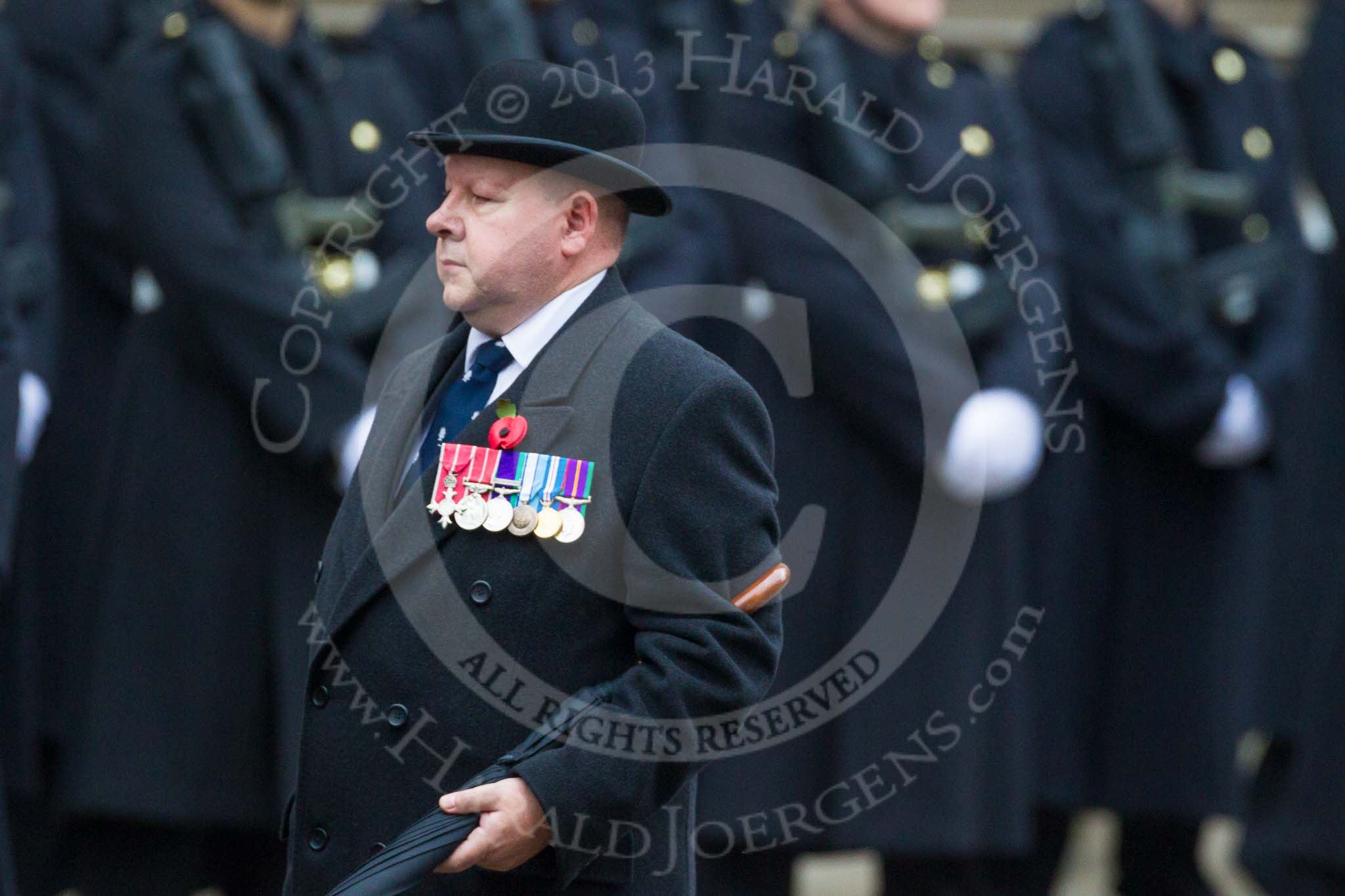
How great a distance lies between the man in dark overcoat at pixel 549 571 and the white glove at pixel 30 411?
1.80 meters

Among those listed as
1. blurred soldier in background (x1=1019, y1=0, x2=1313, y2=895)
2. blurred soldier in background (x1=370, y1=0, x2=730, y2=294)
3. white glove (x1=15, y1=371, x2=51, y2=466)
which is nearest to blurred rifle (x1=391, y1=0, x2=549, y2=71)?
blurred soldier in background (x1=370, y1=0, x2=730, y2=294)

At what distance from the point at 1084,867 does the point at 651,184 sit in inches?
169

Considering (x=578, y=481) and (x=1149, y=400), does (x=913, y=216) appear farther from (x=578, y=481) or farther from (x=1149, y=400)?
(x=578, y=481)

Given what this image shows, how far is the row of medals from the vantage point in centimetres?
208

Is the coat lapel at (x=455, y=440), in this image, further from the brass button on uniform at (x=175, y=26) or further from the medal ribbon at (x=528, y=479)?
the brass button on uniform at (x=175, y=26)

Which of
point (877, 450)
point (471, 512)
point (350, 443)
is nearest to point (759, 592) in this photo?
point (471, 512)

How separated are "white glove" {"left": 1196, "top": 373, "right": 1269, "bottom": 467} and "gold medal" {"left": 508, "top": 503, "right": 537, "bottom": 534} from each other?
2598 millimetres

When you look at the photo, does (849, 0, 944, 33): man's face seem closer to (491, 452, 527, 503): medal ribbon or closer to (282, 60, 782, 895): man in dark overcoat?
(282, 60, 782, 895): man in dark overcoat

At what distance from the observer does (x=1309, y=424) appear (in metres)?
4.30

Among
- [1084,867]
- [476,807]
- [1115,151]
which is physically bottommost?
[1084,867]

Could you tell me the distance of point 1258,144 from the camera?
4.77 meters

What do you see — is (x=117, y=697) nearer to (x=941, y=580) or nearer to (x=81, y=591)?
(x=81, y=591)

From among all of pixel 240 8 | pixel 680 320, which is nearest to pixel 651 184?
pixel 680 320

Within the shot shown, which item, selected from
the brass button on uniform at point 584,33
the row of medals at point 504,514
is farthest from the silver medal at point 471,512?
the brass button on uniform at point 584,33
